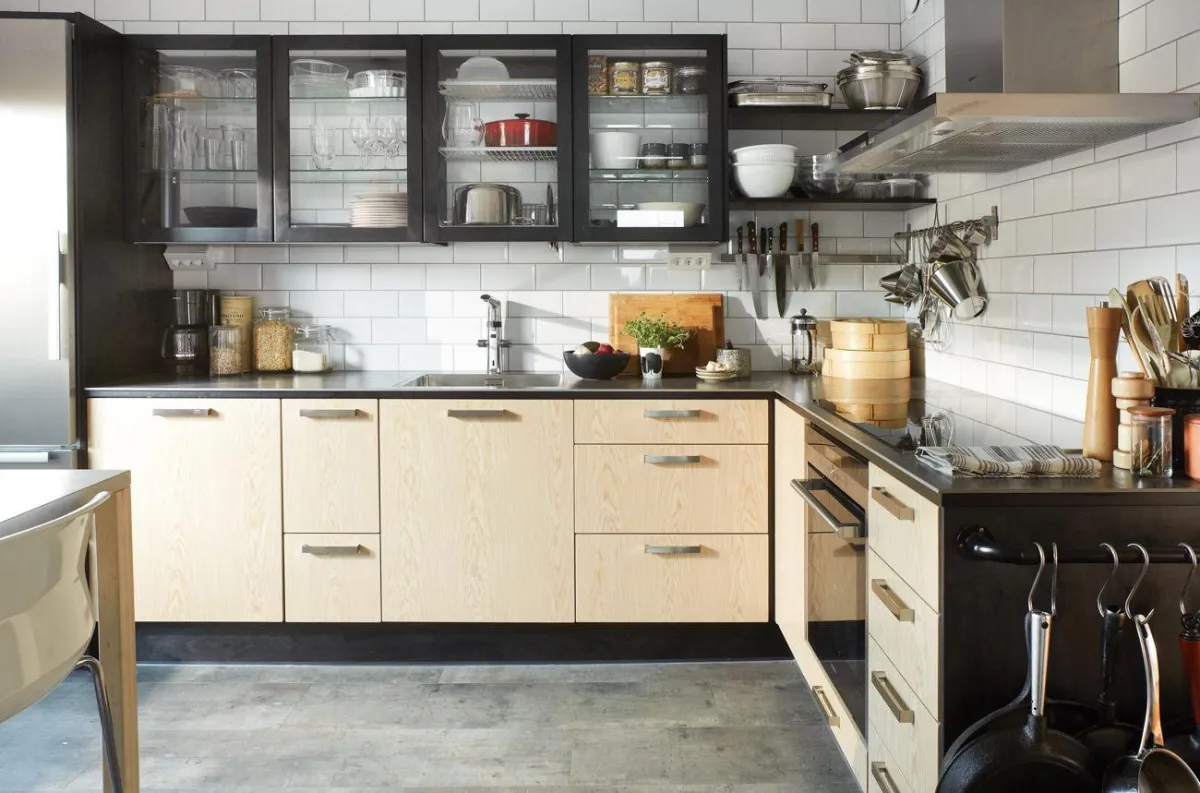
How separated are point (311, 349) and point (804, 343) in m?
1.80

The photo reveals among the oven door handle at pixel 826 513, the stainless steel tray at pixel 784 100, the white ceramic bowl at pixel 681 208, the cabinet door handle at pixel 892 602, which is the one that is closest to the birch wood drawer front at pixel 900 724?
the cabinet door handle at pixel 892 602

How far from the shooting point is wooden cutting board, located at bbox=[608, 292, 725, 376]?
3.94 meters

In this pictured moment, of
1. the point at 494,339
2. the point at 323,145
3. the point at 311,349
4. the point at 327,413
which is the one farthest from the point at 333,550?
the point at 323,145

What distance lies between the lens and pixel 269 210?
12.0 ft

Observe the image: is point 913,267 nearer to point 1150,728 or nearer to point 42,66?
point 1150,728

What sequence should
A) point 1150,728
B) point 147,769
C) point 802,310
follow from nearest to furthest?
point 1150,728
point 147,769
point 802,310

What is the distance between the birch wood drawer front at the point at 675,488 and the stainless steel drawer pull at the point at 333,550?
27.8 inches

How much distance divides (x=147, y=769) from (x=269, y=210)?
1850 mm

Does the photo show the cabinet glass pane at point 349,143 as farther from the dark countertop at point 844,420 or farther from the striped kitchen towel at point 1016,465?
the striped kitchen towel at point 1016,465

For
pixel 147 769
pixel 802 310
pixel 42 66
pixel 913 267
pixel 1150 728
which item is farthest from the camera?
pixel 802 310

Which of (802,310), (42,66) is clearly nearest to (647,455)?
(802,310)

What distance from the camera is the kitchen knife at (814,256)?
3848 mm

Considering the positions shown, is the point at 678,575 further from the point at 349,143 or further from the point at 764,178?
the point at 349,143

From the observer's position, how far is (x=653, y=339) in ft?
12.1
